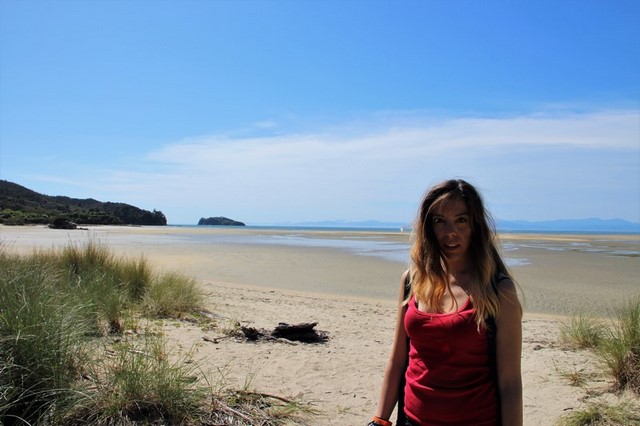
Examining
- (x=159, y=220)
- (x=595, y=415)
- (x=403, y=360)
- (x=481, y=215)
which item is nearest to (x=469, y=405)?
(x=403, y=360)

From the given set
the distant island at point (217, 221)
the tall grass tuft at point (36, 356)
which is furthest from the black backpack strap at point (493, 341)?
the distant island at point (217, 221)

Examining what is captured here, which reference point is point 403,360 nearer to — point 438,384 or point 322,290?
point 438,384

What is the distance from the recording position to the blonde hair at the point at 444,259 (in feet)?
7.23

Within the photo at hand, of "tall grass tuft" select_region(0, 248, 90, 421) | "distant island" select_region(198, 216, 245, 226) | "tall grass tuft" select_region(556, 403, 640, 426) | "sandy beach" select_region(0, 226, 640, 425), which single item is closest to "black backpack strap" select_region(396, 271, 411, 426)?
"sandy beach" select_region(0, 226, 640, 425)

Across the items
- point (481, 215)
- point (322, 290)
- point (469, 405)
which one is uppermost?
point (481, 215)

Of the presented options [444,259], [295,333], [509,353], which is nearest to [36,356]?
[444,259]

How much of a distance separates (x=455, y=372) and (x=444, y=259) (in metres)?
0.56

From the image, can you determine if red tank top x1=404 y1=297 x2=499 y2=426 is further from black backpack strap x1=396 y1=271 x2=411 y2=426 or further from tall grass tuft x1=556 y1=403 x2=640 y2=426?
tall grass tuft x1=556 y1=403 x2=640 y2=426

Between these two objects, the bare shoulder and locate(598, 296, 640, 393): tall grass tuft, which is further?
locate(598, 296, 640, 393): tall grass tuft

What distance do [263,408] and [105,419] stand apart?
130 cm

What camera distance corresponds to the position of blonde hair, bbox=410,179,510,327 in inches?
86.8

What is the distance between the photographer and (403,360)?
250cm

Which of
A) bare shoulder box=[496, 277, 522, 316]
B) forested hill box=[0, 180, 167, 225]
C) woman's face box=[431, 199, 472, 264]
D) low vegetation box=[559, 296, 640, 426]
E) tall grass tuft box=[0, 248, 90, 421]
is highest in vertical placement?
forested hill box=[0, 180, 167, 225]

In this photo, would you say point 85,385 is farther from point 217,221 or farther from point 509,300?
point 217,221
